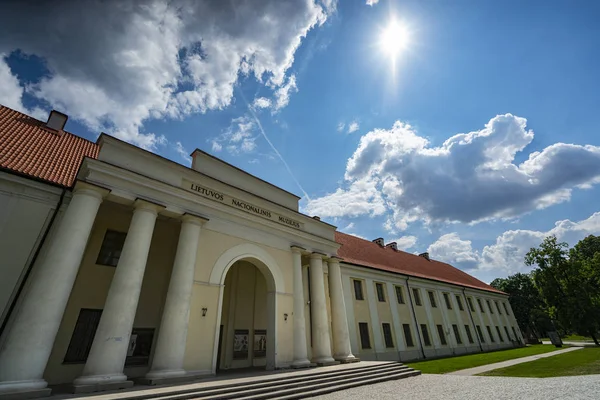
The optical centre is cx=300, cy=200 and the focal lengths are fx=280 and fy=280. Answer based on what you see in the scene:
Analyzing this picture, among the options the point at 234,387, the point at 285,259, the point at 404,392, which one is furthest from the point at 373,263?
the point at 234,387

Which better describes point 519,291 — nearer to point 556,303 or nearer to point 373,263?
point 556,303

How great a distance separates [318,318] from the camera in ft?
47.2

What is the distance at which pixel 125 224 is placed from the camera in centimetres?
1180

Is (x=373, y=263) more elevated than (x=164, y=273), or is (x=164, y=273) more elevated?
(x=373, y=263)

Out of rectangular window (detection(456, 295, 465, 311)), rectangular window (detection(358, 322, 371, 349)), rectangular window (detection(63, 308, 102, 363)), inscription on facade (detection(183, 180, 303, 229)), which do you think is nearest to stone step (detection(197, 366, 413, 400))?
rectangular window (detection(63, 308, 102, 363))

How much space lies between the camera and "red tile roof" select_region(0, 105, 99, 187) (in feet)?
33.0

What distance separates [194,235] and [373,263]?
1702cm

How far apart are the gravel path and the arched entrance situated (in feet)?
16.1

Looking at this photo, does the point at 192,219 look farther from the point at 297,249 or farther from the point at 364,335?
the point at 364,335

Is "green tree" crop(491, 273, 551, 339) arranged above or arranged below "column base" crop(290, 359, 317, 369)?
above

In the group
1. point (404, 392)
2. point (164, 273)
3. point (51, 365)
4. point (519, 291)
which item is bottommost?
point (404, 392)

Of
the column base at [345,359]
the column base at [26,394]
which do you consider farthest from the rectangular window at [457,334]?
the column base at [26,394]

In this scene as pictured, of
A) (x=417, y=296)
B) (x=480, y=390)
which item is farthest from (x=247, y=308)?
(x=417, y=296)

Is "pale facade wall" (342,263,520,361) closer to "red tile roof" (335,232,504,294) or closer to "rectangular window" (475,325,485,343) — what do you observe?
"rectangular window" (475,325,485,343)
